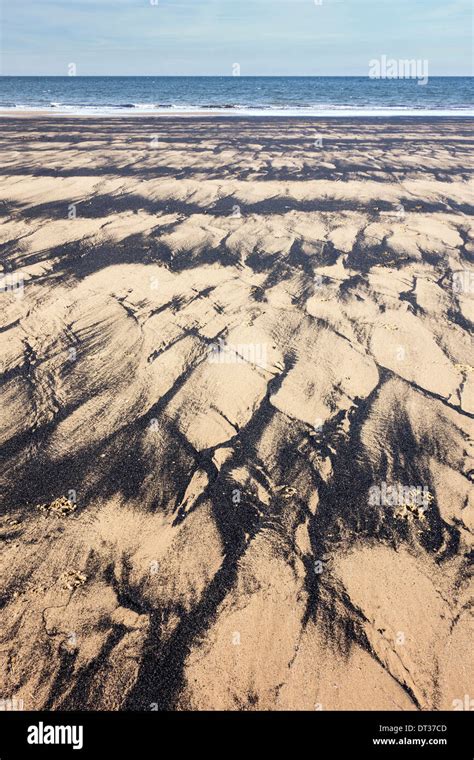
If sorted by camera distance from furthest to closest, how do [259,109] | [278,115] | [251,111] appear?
[259,109], [251,111], [278,115]

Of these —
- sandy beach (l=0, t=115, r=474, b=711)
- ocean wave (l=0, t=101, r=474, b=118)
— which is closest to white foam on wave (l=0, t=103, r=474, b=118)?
ocean wave (l=0, t=101, r=474, b=118)

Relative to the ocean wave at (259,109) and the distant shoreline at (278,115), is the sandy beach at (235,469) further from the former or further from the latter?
the ocean wave at (259,109)

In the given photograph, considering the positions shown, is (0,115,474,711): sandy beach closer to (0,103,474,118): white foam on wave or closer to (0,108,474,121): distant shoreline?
(0,108,474,121): distant shoreline

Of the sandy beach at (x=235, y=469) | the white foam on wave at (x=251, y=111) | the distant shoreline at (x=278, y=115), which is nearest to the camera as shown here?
the sandy beach at (x=235, y=469)

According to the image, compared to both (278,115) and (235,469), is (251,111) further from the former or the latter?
(235,469)

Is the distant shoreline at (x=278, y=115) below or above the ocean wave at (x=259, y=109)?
below

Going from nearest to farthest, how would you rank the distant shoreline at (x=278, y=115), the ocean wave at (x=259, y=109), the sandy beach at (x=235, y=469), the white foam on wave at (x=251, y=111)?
the sandy beach at (x=235, y=469) < the distant shoreline at (x=278, y=115) < the white foam on wave at (x=251, y=111) < the ocean wave at (x=259, y=109)

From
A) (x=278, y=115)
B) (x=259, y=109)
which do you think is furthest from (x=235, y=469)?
(x=259, y=109)

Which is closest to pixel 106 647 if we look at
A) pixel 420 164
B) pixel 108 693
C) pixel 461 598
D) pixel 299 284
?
pixel 108 693

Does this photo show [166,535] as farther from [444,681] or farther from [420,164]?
[420,164]

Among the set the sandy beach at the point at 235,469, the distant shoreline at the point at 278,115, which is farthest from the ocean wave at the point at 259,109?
the sandy beach at the point at 235,469

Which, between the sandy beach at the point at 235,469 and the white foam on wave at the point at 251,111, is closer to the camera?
the sandy beach at the point at 235,469
